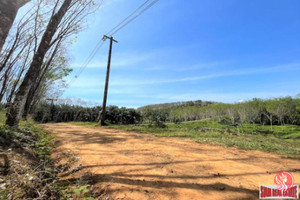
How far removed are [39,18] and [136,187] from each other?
10.0 meters

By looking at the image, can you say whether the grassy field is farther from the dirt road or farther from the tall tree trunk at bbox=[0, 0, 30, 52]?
the tall tree trunk at bbox=[0, 0, 30, 52]

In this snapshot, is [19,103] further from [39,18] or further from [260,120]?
[260,120]
